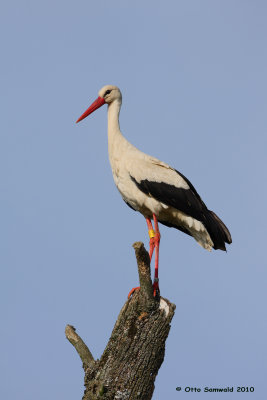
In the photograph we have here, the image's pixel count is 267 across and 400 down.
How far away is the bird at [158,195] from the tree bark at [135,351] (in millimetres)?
1263

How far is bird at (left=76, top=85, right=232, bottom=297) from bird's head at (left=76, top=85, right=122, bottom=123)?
1.54ft

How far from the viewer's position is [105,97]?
1023 centimetres

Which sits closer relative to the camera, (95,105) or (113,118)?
(113,118)

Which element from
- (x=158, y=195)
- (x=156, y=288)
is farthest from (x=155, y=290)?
(x=158, y=195)

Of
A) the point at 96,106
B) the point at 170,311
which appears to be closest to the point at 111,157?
the point at 96,106

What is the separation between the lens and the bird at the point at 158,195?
364 inches

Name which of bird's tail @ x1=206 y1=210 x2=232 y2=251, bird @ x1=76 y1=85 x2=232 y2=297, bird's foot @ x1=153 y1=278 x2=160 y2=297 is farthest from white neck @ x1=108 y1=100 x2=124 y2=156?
bird's foot @ x1=153 y1=278 x2=160 y2=297

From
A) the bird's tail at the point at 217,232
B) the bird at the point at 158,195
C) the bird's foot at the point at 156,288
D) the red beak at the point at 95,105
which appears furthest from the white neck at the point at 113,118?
the bird's foot at the point at 156,288

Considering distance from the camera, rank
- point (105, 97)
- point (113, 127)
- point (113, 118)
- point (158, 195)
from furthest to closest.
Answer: point (105, 97), point (113, 118), point (113, 127), point (158, 195)

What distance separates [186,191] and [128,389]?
3.16 m

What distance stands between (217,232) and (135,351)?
264 cm

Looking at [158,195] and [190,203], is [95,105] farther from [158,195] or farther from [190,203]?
[190,203]

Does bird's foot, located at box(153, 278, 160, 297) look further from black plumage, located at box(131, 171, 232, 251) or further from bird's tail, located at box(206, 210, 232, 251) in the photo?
bird's tail, located at box(206, 210, 232, 251)

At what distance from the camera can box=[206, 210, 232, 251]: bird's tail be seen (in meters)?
9.51
